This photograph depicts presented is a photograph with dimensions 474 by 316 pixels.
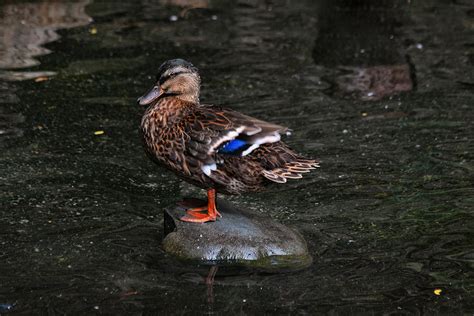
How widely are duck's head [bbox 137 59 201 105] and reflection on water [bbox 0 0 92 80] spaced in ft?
12.6

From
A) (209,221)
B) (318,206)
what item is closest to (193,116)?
(209,221)

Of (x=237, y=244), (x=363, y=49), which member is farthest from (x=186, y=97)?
(x=363, y=49)

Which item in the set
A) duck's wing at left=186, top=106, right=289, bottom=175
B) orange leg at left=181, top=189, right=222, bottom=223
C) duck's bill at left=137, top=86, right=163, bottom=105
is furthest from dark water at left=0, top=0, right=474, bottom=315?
duck's bill at left=137, top=86, right=163, bottom=105

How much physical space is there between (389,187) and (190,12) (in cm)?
618

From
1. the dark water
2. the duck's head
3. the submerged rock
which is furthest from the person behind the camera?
the duck's head

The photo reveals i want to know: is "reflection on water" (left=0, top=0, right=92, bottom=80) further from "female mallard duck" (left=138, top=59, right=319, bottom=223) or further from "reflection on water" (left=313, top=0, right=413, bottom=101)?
"female mallard duck" (left=138, top=59, right=319, bottom=223)

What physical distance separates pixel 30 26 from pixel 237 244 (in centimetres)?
635

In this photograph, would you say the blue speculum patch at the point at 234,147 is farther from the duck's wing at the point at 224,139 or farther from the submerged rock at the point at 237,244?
the submerged rock at the point at 237,244

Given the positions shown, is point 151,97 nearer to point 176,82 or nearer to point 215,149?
point 176,82

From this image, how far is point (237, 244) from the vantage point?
6.19 meters

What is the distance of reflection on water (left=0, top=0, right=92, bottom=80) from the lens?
10.5 m

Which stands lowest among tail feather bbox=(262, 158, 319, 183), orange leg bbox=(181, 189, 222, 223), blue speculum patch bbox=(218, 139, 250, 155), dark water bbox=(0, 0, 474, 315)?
dark water bbox=(0, 0, 474, 315)

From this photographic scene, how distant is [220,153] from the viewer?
6195mm

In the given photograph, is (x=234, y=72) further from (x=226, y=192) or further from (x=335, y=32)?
(x=226, y=192)
